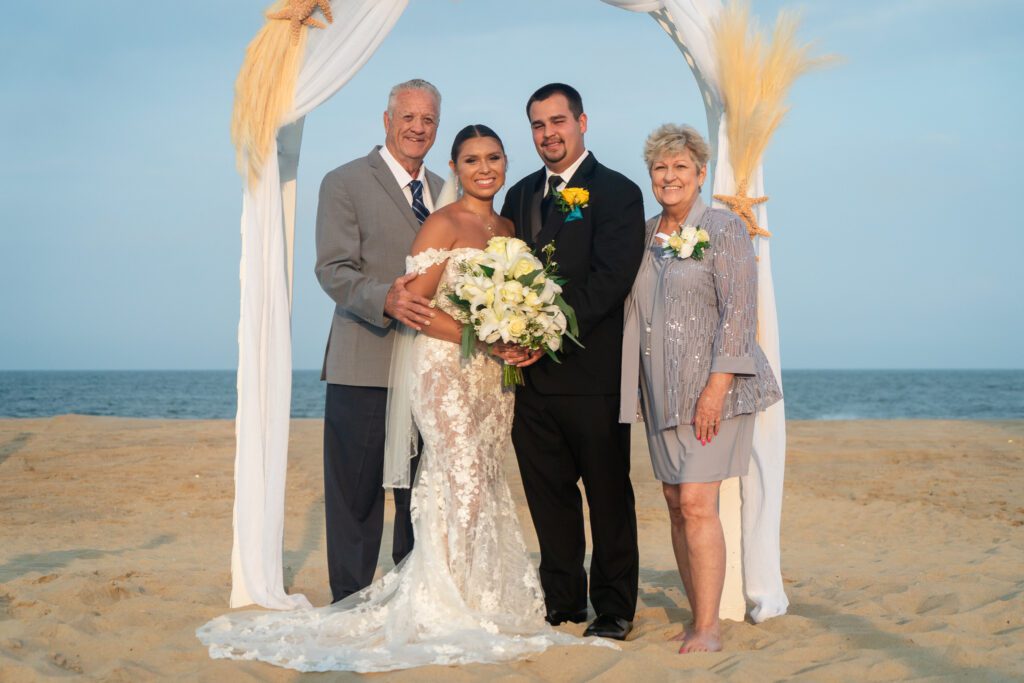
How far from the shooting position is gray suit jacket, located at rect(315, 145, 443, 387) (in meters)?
5.07

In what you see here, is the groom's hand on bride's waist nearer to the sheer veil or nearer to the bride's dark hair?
the sheer veil

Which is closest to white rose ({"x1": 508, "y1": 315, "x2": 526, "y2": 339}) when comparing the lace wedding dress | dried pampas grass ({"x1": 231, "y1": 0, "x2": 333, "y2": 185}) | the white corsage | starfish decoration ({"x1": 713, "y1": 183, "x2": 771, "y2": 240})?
the lace wedding dress

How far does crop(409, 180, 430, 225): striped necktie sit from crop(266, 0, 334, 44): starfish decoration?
1.05 meters

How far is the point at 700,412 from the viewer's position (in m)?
4.29

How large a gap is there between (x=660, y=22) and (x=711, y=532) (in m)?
3.03

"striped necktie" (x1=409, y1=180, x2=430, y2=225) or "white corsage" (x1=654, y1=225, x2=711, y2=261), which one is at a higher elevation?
"striped necktie" (x1=409, y1=180, x2=430, y2=225)

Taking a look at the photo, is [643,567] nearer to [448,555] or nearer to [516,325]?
[448,555]

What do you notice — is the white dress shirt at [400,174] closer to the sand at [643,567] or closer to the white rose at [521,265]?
the white rose at [521,265]

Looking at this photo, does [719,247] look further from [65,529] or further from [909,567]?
[65,529]

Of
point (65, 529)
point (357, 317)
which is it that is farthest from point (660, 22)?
point (65, 529)

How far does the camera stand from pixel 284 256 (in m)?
5.42

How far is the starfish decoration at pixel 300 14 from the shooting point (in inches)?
204

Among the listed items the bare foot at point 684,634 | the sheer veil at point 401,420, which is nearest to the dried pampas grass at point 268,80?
the sheer veil at point 401,420

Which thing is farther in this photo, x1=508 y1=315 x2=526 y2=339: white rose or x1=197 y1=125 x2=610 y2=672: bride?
x1=197 y1=125 x2=610 y2=672: bride
